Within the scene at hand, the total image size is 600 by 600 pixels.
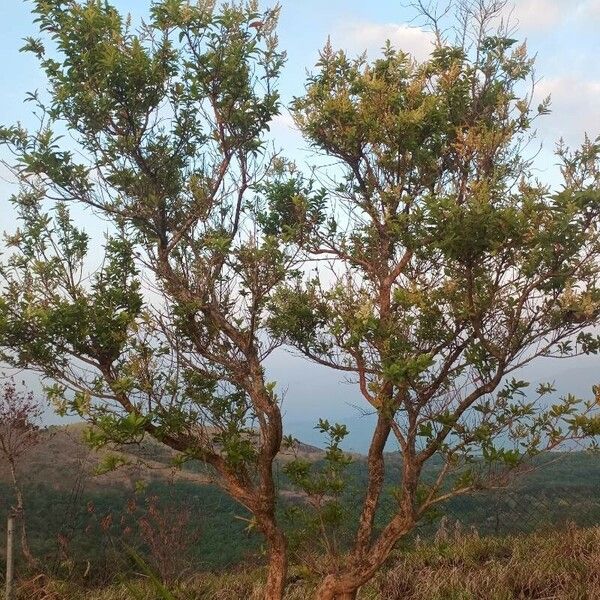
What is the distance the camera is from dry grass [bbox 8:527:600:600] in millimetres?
8883

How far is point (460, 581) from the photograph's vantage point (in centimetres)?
947

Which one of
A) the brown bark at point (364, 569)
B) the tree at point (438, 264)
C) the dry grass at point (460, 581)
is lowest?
the dry grass at point (460, 581)

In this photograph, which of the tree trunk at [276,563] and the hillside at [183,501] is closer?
the tree trunk at [276,563]

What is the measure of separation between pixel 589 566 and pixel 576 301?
18.7 ft

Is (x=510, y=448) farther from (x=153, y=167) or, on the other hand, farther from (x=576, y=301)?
(x=153, y=167)

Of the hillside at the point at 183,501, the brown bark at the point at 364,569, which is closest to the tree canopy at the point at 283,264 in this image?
the brown bark at the point at 364,569

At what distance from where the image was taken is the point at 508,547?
38.5ft

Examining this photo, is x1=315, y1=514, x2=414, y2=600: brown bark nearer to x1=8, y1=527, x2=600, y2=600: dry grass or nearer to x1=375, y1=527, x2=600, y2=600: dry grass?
x1=8, y1=527, x2=600, y2=600: dry grass

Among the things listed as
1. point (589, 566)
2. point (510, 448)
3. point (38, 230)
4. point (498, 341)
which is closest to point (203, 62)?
point (38, 230)

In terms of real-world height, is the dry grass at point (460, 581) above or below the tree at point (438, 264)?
below

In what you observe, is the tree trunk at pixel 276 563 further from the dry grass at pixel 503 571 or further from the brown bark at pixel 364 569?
the dry grass at pixel 503 571

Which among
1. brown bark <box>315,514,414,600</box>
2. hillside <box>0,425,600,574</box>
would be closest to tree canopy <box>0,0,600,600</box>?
brown bark <box>315,514,414,600</box>

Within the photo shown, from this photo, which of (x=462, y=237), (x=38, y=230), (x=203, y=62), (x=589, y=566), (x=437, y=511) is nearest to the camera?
(x=462, y=237)

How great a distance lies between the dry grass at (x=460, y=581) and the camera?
29.1 feet
